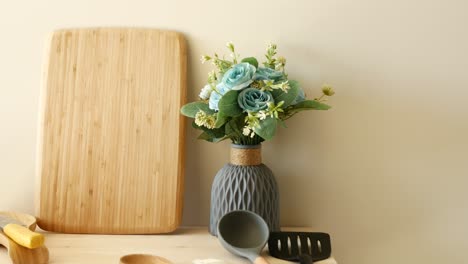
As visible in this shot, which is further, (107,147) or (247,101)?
(107,147)

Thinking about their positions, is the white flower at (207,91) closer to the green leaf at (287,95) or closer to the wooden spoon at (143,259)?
the green leaf at (287,95)

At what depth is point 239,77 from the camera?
1.03 metres

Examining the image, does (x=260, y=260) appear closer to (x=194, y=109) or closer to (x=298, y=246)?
(x=298, y=246)

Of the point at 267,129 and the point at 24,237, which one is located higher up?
the point at 267,129

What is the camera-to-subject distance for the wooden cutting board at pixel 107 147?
3.79ft

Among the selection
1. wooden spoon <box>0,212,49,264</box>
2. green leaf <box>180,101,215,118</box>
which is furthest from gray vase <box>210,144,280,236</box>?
wooden spoon <box>0,212,49,264</box>

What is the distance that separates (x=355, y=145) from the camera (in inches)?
48.4

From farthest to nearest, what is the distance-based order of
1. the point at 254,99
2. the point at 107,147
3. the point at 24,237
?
the point at 107,147 → the point at 254,99 → the point at 24,237

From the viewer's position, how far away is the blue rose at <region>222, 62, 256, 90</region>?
103cm

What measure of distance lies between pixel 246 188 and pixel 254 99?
189mm

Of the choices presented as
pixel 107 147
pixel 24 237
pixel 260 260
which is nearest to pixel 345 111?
pixel 260 260

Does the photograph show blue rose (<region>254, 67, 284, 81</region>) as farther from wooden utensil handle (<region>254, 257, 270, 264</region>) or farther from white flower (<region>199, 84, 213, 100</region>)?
wooden utensil handle (<region>254, 257, 270, 264</region>)

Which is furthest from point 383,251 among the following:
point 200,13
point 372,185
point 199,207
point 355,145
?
point 200,13

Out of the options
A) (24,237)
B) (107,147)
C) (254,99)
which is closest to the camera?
(24,237)
